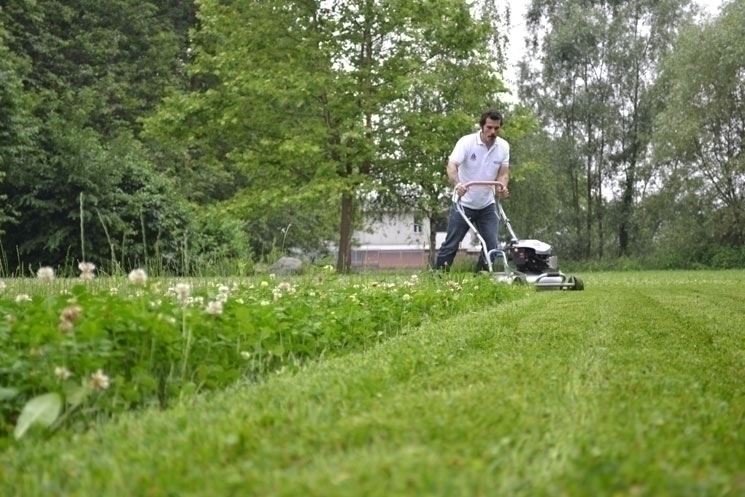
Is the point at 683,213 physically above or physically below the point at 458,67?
below

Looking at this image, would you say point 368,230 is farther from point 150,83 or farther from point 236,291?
point 236,291

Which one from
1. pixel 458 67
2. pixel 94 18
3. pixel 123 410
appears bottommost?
pixel 123 410

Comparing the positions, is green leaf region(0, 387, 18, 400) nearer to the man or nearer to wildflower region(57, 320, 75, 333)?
wildflower region(57, 320, 75, 333)

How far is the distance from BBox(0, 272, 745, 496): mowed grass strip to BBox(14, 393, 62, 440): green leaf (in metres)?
0.09

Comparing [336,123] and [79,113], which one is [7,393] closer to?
[336,123]

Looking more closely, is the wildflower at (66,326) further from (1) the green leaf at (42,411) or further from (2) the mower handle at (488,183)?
(2) the mower handle at (488,183)

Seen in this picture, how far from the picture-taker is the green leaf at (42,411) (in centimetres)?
250

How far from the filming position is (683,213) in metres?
33.2

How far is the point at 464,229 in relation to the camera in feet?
32.4

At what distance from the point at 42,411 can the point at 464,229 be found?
763 cm

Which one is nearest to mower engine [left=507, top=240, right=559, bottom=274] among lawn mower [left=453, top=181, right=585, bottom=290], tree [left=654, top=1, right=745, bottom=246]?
lawn mower [left=453, top=181, right=585, bottom=290]

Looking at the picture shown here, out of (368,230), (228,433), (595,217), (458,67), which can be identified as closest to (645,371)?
(228,433)

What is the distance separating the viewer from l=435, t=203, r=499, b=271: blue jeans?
9.81m

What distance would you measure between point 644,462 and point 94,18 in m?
28.2
